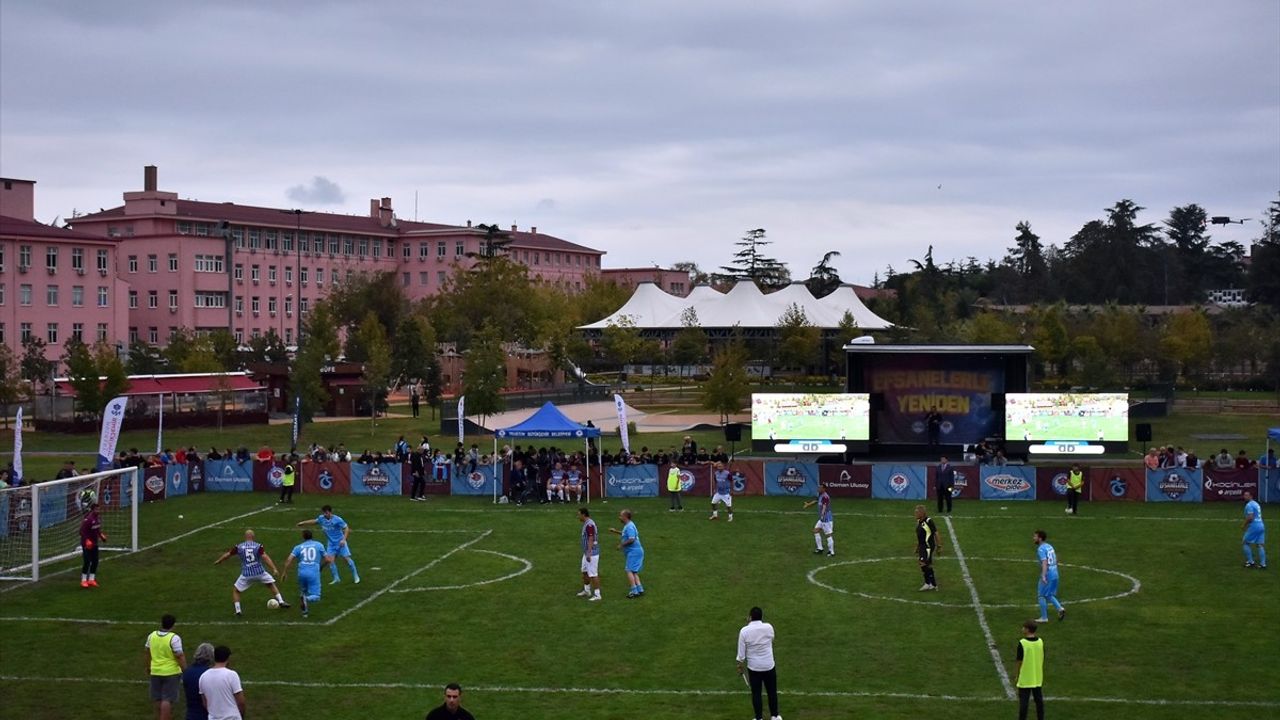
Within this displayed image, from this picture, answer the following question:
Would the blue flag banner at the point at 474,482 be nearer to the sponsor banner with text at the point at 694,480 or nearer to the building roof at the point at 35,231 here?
the sponsor banner with text at the point at 694,480

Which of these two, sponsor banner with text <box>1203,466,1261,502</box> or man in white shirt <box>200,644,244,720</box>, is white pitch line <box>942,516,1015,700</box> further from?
sponsor banner with text <box>1203,466,1261,502</box>

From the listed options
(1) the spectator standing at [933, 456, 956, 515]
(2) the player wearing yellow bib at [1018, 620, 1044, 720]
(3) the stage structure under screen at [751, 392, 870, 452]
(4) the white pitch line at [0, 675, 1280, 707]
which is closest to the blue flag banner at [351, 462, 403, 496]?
(3) the stage structure under screen at [751, 392, 870, 452]

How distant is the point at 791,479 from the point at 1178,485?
10.9 metres

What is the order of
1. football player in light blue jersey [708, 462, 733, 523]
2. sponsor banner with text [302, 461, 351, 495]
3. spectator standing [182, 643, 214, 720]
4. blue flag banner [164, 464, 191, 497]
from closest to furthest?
1. spectator standing [182, 643, 214, 720]
2. football player in light blue jersey [708, 462, 733, 523]
3. blue flag banner [164, 464, 191, 497]
4. sponsor banner with text [302, 461, 351, 495]

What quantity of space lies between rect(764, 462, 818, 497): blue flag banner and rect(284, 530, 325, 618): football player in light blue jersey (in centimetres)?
1815

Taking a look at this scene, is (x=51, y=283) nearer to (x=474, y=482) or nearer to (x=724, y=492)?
(x=474, y=482)

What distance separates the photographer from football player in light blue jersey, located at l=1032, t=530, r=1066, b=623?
65.2 ft

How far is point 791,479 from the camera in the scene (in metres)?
37.3

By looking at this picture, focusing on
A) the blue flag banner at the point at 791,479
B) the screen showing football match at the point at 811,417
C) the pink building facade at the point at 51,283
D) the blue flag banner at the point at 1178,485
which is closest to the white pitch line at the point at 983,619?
the blue flag banner at the point at 791,479

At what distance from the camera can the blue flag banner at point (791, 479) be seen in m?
37.0

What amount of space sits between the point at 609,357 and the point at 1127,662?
75389 mm

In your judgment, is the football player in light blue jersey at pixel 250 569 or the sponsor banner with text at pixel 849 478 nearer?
the football player in light blue jersey at pixel 250 569

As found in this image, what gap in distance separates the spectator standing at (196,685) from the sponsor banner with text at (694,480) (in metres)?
23.7

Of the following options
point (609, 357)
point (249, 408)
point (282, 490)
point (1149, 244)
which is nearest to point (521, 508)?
point (282, 490)
